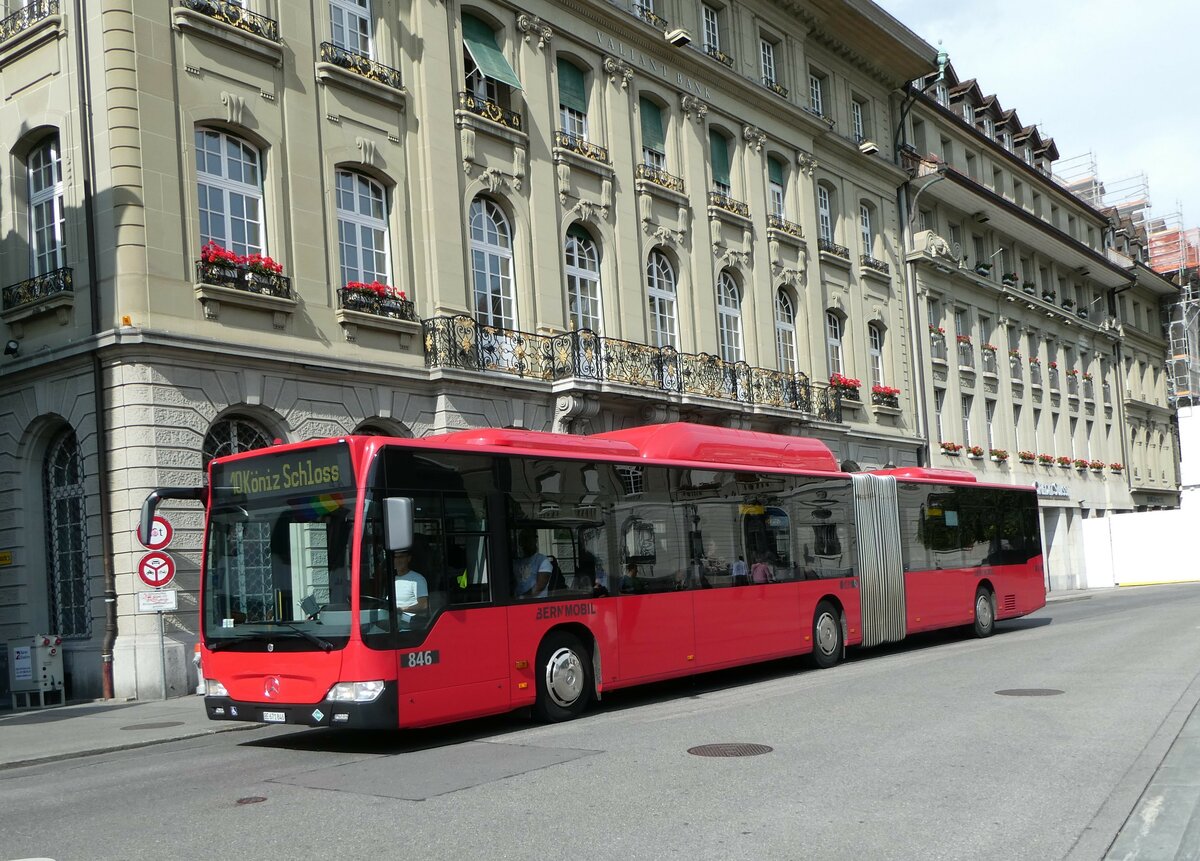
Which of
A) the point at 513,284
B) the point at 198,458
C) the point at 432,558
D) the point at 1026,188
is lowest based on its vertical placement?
the point at 432,558

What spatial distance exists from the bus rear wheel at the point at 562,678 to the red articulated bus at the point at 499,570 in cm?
2

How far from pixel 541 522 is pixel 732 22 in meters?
22.2

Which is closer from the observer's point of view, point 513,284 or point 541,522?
point 541,522

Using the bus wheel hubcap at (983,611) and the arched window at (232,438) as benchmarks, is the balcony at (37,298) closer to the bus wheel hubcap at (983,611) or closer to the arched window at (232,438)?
the arched window at (232,438)

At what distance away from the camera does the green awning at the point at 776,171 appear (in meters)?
33.0

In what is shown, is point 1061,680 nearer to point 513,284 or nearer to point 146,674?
point 146,674

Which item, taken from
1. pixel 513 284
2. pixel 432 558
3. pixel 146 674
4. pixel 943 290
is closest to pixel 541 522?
pixel 432 558

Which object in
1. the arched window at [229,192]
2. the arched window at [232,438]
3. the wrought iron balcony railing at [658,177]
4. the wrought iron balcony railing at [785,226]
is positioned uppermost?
the wrought iron balcony railing at [658,177]

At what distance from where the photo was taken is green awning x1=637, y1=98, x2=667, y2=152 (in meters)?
28.3

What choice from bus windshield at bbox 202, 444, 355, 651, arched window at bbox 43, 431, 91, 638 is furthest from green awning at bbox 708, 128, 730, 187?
bus windshield at bbox 202, 444, 355, 651

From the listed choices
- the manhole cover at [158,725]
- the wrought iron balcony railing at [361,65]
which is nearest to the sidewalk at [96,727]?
the manhole cover at [158,725]

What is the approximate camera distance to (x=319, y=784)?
30.2 feet

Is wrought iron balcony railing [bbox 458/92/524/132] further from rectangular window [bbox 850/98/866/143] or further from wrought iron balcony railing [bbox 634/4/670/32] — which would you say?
rectangular window [bbox 850/98/866/143]

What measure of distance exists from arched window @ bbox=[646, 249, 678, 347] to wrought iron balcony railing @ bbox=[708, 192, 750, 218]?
234 centimetres
